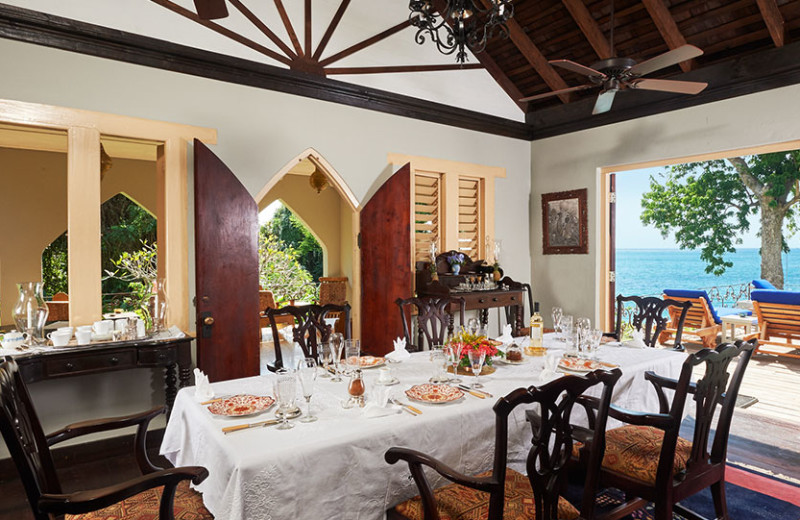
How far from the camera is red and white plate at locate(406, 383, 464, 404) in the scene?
6.78 feet

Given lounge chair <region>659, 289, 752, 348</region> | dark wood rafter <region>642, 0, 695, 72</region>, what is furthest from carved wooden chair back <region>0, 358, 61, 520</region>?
lounge chair <region>659, 289, 752, 348</region>

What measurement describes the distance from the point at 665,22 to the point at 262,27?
3.51 meters

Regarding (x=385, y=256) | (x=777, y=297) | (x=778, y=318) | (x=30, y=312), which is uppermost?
(x=385, y=256)

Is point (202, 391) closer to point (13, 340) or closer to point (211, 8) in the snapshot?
point (13, 340)

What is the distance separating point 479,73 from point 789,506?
4.84 meters

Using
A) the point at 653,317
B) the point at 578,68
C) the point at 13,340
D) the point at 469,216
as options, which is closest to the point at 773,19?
the point at 578,68

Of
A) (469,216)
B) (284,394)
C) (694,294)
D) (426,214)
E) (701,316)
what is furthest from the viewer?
(701,316)

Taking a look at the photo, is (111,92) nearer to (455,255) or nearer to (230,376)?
(230,376)

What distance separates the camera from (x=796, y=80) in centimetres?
418

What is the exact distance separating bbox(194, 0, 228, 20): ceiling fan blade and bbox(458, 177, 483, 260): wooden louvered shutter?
139 inches

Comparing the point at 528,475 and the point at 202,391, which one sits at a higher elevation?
the point at 202,391

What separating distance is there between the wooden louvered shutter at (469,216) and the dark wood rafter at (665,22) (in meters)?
2.30

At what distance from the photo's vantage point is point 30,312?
3.03 metres

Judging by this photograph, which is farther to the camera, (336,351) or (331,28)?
(331,28)
